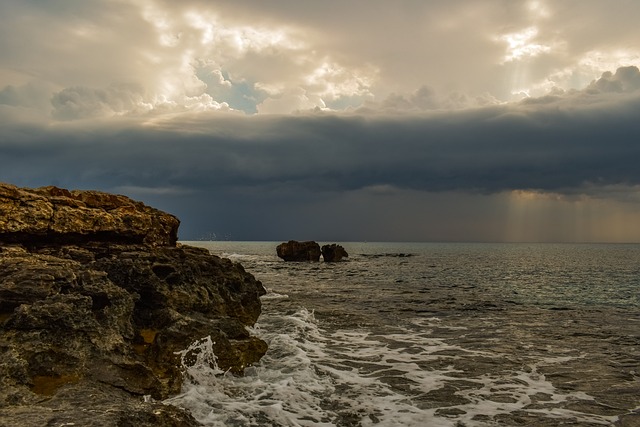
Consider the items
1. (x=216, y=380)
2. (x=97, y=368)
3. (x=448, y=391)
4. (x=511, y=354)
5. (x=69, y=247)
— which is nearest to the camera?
(x=97, y=368)

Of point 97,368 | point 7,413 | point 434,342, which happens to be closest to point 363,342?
point 434,342

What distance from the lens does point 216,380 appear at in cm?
1223

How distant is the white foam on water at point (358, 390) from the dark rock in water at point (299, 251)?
81132mm

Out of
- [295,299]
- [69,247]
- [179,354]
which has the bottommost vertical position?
[295,299]

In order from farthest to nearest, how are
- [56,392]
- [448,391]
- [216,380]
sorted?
[448,391], [216,380], [56,392]

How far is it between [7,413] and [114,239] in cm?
1955

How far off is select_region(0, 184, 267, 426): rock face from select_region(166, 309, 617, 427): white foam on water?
819 millimetres

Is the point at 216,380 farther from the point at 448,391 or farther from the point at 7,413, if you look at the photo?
the point at 448,391

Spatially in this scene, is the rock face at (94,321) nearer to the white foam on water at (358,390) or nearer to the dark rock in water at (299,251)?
the white foam on water at (358,390)

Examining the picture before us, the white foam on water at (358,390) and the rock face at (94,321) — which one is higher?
the rock face at (94,321)

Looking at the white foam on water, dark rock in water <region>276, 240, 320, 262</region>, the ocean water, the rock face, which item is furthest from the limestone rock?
dark rock in water <region>276, 240, 320, 262</region>

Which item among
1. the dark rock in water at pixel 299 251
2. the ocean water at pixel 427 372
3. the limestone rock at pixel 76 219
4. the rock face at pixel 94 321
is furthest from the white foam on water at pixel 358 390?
the dark rock in water at pixel 299 251

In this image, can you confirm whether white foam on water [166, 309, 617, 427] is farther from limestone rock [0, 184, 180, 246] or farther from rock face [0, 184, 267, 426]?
limestone rock [0, 184, 180, 246]

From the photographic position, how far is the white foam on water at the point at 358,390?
1064 cm
